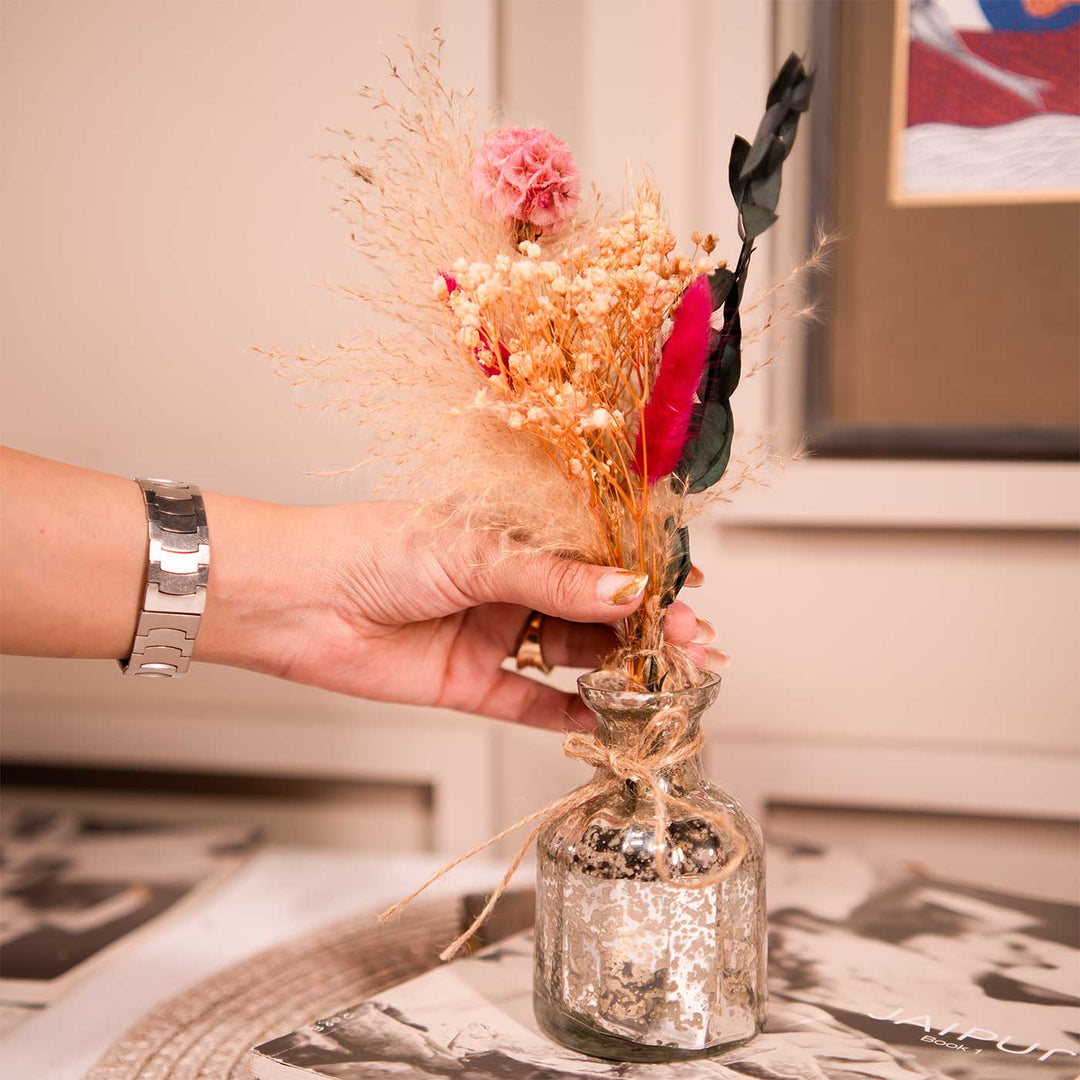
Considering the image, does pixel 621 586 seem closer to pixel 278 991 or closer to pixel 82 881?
pixel 278 991

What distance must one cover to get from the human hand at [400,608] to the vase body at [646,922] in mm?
83

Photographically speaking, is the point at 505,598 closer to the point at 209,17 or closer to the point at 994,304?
the point at 994,304

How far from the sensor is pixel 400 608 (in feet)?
2.46

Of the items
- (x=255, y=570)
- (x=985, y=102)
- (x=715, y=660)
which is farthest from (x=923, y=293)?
(x=255, y=570)

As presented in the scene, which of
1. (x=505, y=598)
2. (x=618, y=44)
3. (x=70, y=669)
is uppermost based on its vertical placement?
(x=618, y=44)

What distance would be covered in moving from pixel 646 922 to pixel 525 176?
41 centimetres

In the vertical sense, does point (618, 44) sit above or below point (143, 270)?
above

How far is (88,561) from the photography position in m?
0.68

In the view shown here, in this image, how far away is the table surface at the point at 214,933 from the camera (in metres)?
0.68

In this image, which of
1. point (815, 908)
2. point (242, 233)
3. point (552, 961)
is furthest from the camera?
point (242, 233)

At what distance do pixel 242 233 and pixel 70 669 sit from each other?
1.65ft

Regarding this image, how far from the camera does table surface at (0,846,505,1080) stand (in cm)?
68

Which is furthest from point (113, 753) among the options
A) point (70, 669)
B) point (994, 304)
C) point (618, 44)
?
point (994, 304)

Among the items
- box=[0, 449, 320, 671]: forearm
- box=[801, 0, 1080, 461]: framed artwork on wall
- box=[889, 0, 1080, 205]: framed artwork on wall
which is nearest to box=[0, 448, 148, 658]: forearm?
box=[0, 449, 320, 671]: forearm
